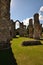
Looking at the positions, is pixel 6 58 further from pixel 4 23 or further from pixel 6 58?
pixel 4 23

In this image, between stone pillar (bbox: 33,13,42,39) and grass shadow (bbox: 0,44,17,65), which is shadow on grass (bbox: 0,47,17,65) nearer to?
grass shadow (bbox: 0,44,17,65)

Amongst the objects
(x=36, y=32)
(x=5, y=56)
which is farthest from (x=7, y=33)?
(x=36, y=32)

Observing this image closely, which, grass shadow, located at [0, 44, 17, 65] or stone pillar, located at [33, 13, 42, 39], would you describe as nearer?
grass shadow, located at [0, 44, 17, 65]

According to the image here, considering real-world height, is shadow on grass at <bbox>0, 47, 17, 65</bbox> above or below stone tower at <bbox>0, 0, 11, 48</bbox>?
below

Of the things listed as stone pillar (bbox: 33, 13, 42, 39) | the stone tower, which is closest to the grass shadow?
the stone tower

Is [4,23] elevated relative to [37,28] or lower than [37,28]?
elevated

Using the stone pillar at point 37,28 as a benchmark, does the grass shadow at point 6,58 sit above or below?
below

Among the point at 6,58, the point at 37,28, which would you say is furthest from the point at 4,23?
the point at 37,28

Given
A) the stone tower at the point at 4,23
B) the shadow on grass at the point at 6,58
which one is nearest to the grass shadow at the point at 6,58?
the shadow on grass at the point at 6,58

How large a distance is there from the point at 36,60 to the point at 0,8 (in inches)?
179

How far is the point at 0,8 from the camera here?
31.2 ft

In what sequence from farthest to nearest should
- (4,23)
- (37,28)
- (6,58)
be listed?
(37,28), (4,23), (6,58)

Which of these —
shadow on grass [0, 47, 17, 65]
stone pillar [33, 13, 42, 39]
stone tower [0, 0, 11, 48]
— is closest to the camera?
shadow on grass [0, 47, 17, 65]

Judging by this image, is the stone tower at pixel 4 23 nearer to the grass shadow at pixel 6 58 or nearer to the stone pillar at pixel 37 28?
the grass shadow at pixel 6 58
